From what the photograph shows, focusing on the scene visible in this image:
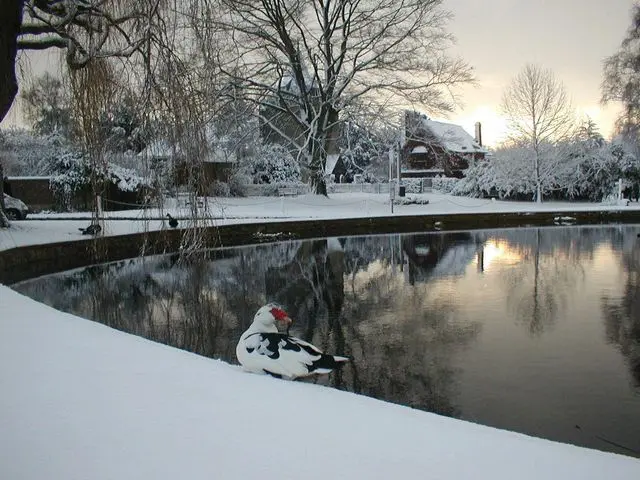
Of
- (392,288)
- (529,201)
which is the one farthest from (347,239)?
(529,201)

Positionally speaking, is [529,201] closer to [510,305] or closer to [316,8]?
[316,8]

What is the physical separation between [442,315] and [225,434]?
537 cm

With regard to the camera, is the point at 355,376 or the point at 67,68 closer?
the point at 355,376

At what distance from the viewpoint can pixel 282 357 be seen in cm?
412

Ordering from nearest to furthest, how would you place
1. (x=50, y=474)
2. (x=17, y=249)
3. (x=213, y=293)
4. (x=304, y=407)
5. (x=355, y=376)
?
1. (x=50, y=474)
2. (x=304, y=407)
3. (x=355, y=376)
4. (x=213, y=293)
5. (x=17, y=249)

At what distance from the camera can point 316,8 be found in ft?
82.8

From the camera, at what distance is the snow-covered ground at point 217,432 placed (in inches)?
103

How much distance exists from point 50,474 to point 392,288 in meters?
7.93

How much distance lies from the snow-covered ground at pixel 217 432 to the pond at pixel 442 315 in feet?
4.42

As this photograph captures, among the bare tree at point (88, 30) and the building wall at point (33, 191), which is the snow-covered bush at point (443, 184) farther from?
the bare tree at point (88, 30)

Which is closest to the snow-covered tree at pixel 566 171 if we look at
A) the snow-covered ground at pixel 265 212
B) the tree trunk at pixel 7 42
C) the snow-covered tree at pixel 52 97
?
the snow-covered ground at pixel 265 212

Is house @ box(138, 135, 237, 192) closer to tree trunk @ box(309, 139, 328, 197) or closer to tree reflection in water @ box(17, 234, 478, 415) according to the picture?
tree reflection in water @ box(17, 234, 478, 415)

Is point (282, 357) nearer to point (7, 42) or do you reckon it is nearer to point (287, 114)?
point (7, 42)

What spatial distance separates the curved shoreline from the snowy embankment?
2.48m
